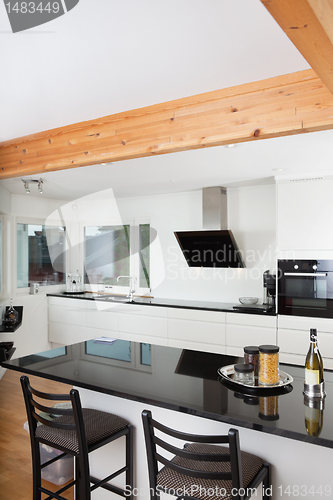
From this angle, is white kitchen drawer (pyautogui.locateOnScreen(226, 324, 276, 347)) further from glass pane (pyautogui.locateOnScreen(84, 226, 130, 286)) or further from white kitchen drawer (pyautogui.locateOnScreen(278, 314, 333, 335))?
glass pane (pyautogui.locateOnScreen(84, 226, 130, 286))

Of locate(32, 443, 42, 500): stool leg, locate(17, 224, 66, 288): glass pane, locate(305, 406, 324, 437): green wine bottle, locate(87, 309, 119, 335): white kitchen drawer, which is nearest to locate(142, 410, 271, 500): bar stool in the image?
locate(305, 406, 324, 437): green wine bottle

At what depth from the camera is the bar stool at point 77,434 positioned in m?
1.76

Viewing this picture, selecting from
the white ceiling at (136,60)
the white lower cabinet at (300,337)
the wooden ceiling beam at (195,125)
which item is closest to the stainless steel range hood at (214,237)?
the white lower cabinet at (300,337)

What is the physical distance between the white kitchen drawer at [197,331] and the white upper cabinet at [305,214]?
46.0 inches

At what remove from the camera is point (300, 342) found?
3855 mm

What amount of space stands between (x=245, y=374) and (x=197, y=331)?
104 inches

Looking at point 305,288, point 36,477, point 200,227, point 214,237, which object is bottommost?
point 36,477

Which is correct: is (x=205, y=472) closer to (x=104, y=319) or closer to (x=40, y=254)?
(x=104, y=319)

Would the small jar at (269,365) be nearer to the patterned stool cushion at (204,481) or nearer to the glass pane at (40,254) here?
the patterned stool cushion at (204,481)

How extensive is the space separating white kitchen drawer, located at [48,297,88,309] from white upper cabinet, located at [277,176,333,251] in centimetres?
292

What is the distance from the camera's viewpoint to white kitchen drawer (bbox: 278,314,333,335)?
374 centimetres

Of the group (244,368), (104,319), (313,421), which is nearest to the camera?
(313,421)

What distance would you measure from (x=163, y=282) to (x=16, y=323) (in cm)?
210

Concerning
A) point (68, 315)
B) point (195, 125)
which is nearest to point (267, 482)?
point (195, 125)
